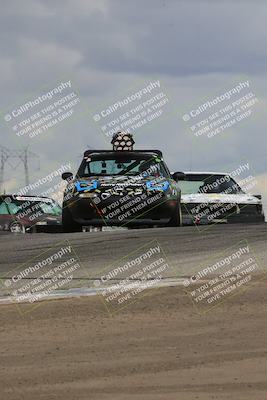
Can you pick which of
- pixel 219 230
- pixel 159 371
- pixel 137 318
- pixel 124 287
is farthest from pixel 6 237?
pixel 159 371

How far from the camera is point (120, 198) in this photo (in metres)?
21.4

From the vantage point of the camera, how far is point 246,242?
19438 millimetres

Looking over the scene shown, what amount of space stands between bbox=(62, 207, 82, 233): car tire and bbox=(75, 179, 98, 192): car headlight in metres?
0.48

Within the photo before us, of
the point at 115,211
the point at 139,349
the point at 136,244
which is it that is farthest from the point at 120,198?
the point at 139,349

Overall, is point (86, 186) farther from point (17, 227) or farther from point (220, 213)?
point (17, 227)

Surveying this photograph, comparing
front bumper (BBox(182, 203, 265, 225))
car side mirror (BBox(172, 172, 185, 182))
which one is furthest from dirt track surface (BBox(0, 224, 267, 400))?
front bumper (BBox(182, 203, 265, 225))

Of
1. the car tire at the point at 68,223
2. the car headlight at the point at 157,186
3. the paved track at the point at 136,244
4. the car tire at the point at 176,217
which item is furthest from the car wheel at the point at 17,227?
the car headlight at the point at 157,186

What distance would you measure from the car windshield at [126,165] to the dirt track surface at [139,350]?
8938 millimetres

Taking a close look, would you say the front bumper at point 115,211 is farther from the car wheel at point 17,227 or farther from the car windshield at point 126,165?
the car wheel at point 17,227

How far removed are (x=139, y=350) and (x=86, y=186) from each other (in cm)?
1109

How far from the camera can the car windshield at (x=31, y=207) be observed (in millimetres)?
28609

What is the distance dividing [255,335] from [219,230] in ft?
33.2

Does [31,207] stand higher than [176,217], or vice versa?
[31,207]

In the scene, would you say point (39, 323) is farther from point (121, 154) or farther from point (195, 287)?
point (121, 154)
